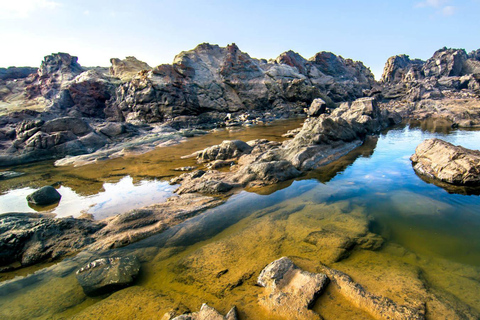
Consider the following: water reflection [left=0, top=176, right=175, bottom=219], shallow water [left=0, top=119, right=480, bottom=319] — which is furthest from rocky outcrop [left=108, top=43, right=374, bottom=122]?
shallow water [left=0, top=119, right=480, bottom=319]

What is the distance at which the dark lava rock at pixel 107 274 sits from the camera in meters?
3.54

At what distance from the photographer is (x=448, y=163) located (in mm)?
7488

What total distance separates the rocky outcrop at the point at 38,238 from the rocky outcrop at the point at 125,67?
5534 centimetres

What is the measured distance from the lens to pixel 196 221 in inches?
220

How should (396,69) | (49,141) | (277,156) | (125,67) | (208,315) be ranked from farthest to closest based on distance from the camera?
1. (396,69)
2. (125,67)
3. (49,141)
4. (277,156)
5. (208,315)

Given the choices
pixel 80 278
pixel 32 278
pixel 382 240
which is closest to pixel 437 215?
pixel 382 240

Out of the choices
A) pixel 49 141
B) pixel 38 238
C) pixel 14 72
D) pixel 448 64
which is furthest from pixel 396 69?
pixel 14 72

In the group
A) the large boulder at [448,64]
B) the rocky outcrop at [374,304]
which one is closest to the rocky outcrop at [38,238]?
the rocky outcrop at [374,304]

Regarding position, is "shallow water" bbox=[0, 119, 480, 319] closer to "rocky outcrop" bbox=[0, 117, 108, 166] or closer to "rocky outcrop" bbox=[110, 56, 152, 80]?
"rocky outcrop" bbox=[0, 117, 108, 166]

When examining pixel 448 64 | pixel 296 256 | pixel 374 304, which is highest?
pixel 448 64

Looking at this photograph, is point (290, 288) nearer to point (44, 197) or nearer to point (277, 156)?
point (277, 156)

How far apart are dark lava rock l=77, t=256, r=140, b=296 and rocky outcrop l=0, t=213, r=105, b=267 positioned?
1.21 meters

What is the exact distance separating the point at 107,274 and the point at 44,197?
22.2 ft

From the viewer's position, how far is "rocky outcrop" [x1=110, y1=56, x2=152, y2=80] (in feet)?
176
